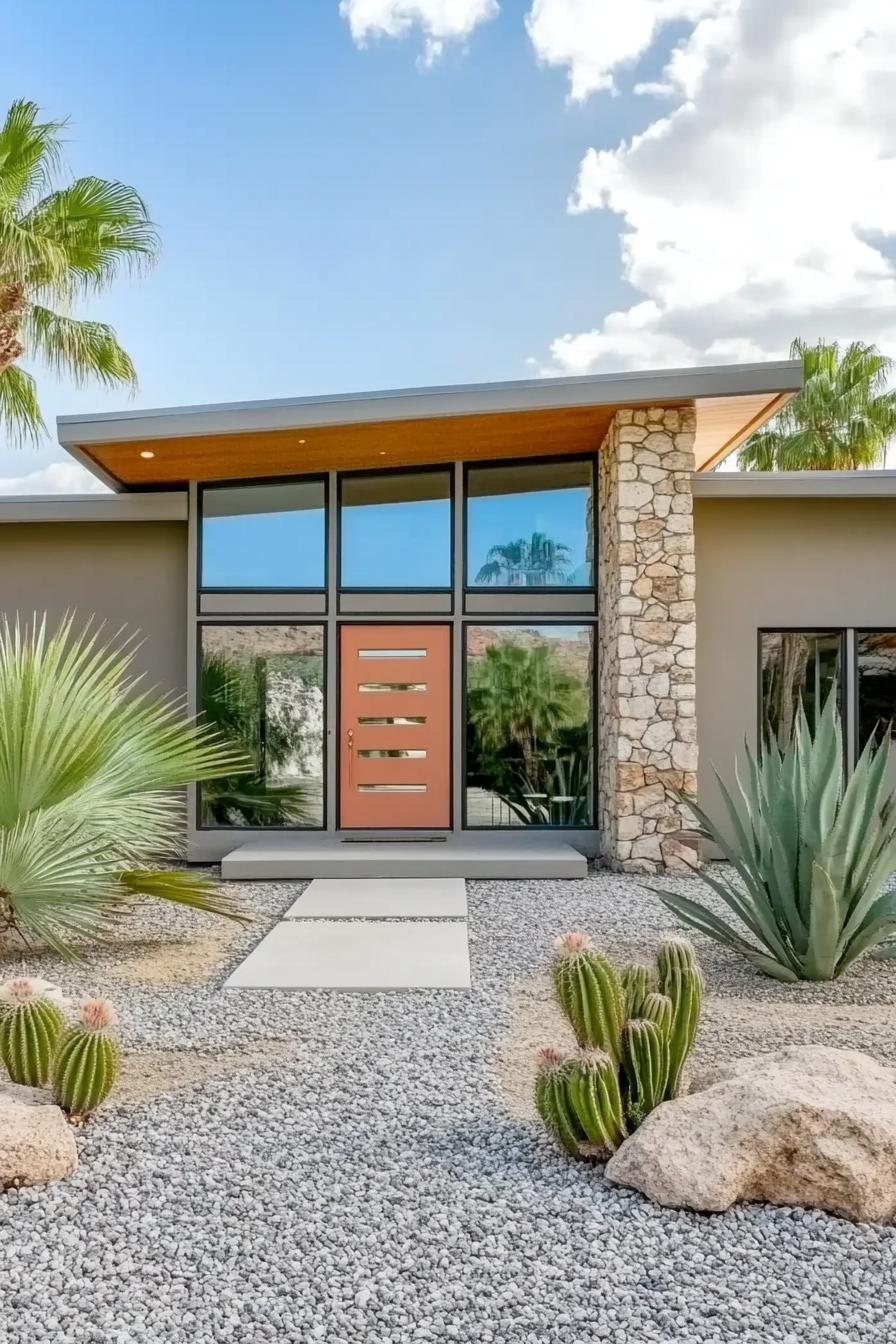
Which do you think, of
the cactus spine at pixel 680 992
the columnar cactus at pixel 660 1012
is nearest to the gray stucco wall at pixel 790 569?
the cactus spine at pixel 680 992

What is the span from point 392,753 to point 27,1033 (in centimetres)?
629

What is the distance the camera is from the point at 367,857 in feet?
28.3

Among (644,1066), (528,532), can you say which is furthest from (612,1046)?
(528,532)

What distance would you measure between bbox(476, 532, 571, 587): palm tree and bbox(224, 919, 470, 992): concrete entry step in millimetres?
3800

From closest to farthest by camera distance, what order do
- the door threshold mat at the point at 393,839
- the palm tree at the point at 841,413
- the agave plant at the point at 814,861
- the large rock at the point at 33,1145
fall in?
the large rock at the point at 33,1145 → the agave plant at the point at 814,861 → the door threshold mat at the point at 393,839 → the palm tree at the point at 841,413

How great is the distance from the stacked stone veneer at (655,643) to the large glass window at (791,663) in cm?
137

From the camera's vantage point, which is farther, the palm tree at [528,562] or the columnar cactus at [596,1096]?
the palm tree at [528,562]

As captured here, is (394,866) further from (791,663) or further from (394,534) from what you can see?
(791,663)

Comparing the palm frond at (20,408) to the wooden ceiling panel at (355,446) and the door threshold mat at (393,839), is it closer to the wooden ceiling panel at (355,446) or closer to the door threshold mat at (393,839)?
the wooden ceiling panel at (355,446)

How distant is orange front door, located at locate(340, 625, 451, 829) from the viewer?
9.70 metres

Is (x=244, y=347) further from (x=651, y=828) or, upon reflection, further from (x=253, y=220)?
(x=651, y=828)

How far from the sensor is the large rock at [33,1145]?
297 cm

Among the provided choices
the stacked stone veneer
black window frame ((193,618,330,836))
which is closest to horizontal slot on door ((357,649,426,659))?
black window frame ((193,618,330,836))

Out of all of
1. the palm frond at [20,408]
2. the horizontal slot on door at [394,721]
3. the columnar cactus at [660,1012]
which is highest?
the palm frond at [20,408]
